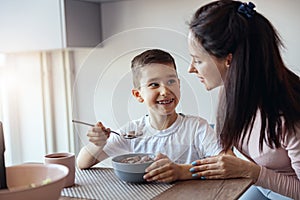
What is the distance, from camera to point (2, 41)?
2.23 meters

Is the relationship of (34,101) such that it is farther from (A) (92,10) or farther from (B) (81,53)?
(A) (92,10)

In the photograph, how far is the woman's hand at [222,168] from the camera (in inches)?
41.6

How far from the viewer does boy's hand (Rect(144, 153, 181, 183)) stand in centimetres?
103

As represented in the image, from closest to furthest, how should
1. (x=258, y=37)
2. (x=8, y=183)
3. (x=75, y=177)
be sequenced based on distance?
(x=8, y=183)
(x=75, y=177)
(x=258, y=37)

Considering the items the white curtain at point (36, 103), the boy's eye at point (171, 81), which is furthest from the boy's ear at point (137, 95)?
the white curtain at point (36, 103)

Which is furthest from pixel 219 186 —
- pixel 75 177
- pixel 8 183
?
pixel 8 183

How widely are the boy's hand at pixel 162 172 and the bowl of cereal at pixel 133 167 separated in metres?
0.01

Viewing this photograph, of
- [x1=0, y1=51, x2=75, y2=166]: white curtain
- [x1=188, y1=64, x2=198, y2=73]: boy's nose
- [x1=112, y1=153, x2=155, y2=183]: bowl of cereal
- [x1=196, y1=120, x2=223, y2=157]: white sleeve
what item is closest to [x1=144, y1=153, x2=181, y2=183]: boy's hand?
[x1=112, y1=153, x2=155, y2=183]: bowl of cereal

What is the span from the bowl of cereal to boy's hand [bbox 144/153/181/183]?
0.04 feet

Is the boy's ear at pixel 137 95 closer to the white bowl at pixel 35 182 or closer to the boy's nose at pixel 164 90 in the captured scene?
the boy's nose at pixel 164 90

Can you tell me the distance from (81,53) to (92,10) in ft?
0.90

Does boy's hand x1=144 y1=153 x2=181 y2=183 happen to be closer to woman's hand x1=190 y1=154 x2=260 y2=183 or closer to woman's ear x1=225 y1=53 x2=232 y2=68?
woman's hand x1=190 y1=154 x2=260 y2=183

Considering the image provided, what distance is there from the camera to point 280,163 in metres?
1.30

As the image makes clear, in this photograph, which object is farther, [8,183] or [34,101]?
[34,101]
